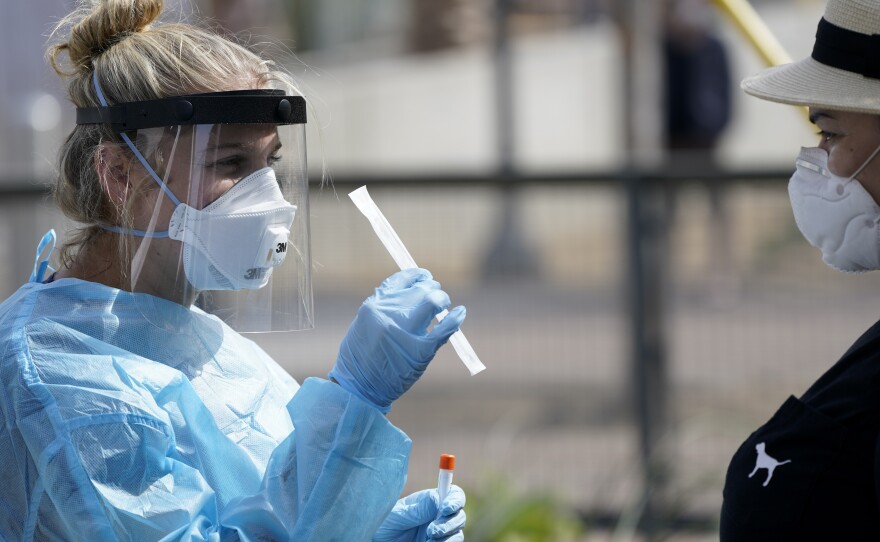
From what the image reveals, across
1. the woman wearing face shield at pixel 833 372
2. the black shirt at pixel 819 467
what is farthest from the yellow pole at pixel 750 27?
the black shirt at pixel 819 467

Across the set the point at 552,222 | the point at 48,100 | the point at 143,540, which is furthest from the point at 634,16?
the point at 143,540

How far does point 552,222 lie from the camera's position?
5.03 m

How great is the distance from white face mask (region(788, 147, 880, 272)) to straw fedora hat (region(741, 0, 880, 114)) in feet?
0.38

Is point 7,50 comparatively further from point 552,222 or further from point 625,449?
point 625,449

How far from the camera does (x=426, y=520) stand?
228cm

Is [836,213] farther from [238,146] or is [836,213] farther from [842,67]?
[238,146]

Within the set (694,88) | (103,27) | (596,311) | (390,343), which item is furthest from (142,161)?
(694,88)

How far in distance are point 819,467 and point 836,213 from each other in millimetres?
459

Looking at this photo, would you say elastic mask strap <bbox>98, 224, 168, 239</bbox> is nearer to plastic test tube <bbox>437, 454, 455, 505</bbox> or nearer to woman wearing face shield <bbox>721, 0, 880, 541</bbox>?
plastic test tube <bbox>437, 454, 455, 505</bbox>

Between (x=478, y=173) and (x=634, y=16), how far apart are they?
6.99 ft

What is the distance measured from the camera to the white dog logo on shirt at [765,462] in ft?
6.42

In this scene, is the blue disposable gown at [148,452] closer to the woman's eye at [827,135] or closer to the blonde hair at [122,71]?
the blonde hair at [122,71]

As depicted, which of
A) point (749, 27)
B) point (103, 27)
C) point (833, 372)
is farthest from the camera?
point (749, 27)

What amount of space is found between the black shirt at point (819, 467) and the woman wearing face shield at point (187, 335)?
22.2 inches
